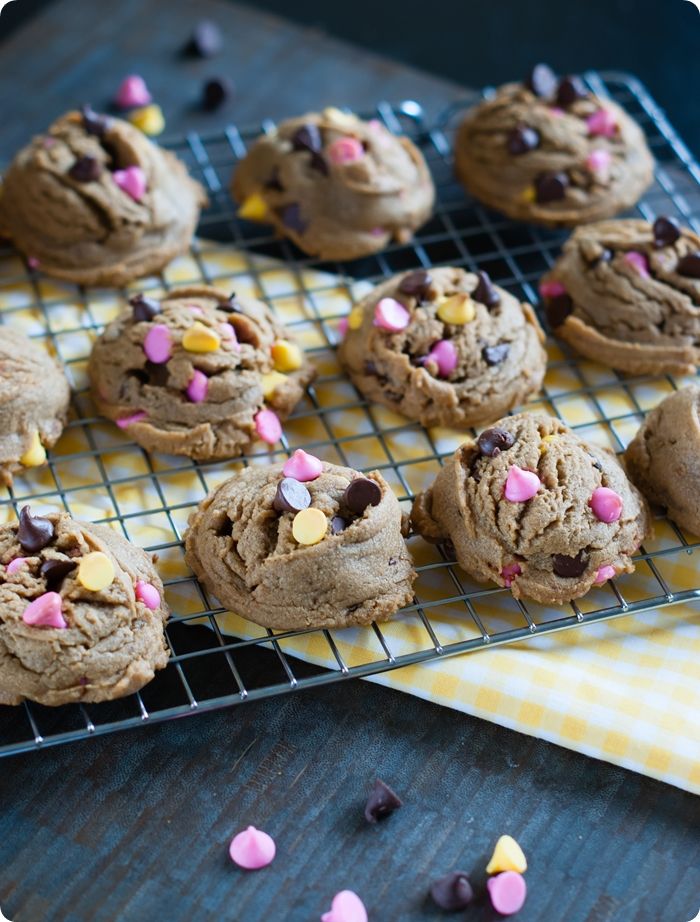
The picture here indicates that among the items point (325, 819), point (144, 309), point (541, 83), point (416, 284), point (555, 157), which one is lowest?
point (325, 819)

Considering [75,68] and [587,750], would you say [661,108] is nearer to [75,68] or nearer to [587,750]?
[75,68]

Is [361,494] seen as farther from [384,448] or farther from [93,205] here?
[93,205]

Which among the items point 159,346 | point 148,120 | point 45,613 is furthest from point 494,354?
point 148,120

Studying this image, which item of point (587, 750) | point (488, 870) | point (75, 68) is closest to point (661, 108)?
point (75, 68)

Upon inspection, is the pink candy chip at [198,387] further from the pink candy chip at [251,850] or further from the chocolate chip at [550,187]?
the chocolate chip at [550,187]

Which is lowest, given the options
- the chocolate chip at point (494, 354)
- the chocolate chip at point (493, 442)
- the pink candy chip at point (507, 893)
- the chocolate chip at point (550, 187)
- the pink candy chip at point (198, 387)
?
the pink candy chip at point (507, 893)

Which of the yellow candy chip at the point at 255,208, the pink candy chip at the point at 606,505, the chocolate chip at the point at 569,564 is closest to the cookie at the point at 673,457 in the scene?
the pink candy chip at the point at 606,505
